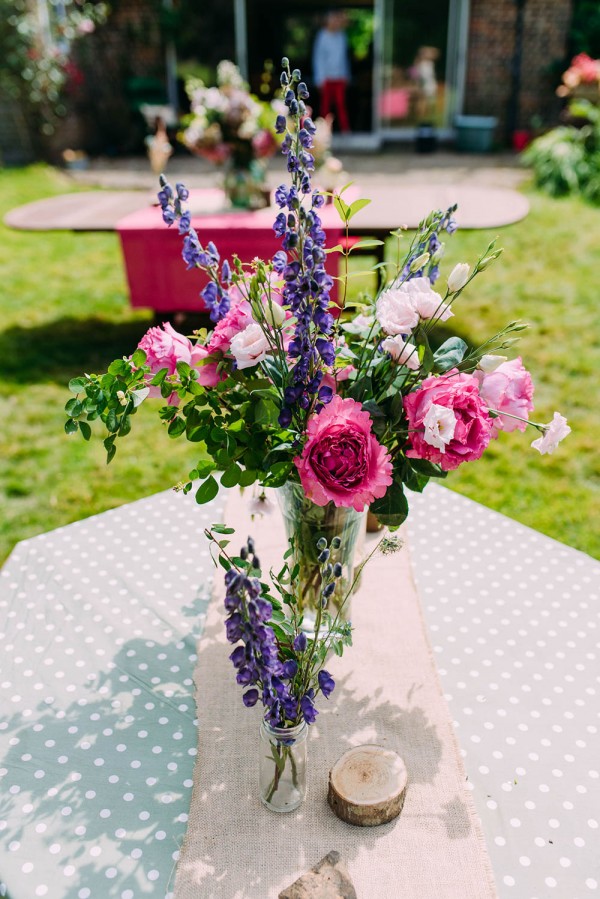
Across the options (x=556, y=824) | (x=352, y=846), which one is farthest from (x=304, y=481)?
(x=556, y=824)

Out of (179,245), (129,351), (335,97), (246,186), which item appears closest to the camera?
(179,245)

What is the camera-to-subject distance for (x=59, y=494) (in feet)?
10.7

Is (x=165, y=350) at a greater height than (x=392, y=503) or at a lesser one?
greater

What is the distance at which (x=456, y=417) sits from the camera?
966 millimetres

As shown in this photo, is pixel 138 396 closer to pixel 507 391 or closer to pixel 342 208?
pixel 342 208

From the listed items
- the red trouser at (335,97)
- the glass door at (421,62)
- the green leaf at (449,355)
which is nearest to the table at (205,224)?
the green leaf at (449,355)

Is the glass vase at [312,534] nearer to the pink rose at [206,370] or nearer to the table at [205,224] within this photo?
the pink rose at [206,370]

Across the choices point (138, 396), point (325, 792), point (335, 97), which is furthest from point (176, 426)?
point (335, 97)

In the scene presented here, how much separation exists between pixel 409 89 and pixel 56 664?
1131 centimetres

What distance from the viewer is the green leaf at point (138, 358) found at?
106 cm

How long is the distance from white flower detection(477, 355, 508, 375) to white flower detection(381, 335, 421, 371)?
88 mm

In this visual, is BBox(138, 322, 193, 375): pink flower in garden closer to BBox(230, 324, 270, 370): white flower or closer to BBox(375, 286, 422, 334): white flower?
BBox(230, 324, 270, 370): white flower

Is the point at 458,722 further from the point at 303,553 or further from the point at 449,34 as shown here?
the point at 449,34

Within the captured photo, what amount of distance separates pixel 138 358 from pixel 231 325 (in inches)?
5.6
